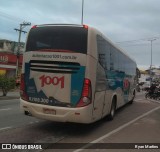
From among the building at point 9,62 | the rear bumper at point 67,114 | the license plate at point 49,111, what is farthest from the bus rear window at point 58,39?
the building at point 9,62

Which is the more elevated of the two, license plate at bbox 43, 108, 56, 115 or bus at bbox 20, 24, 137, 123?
bus at bbox 20, 24, 137, 123

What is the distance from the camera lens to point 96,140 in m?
9.87

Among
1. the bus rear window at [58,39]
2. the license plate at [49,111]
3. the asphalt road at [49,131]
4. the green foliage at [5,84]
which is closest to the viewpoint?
the asphalt road at [49,131]

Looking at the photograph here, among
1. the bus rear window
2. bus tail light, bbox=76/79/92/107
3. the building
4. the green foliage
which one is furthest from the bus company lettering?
the building

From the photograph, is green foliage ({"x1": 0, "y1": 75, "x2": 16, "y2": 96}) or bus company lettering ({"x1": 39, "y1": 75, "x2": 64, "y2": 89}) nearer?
bus company lettering ({"x1": 39, "y1": 75, "x2": 64, "y2": 89})

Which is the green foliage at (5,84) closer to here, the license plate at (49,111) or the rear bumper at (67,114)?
the rear bumper at (67,114)

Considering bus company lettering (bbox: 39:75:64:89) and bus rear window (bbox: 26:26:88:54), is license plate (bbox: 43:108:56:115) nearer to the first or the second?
bus company lettering (bbox: 39:75:64:89)

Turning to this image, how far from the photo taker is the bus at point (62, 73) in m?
10.3

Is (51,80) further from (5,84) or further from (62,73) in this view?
(5,84)

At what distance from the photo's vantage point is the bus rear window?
34.4 feet

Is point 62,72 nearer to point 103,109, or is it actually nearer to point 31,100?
point 31,100

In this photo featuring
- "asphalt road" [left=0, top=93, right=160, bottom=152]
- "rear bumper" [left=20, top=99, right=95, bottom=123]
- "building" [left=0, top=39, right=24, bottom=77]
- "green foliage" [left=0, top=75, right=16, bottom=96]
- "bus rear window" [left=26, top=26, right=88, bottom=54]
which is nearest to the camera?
"asphalt road" [left=0, top=93, right=160, bottom=152]

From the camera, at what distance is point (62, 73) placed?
1043cm

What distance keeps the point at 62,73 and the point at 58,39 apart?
104 centimetres
